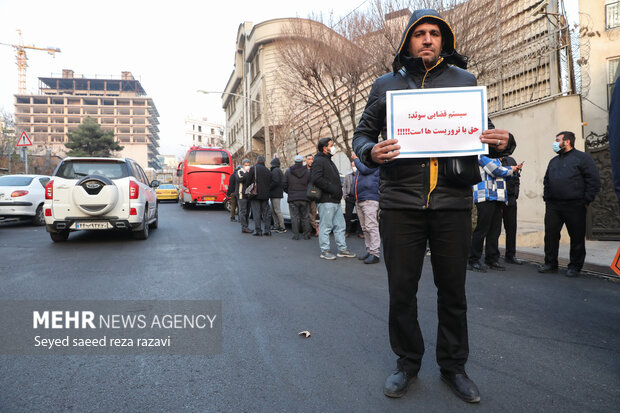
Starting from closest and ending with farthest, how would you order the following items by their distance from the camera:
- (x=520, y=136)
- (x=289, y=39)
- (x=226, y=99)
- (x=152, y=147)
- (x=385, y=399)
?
(x=385, y=399)
(x=520, y=136)
(x=289, y=39)
(x=226, y=99)
(x=152, y=147)

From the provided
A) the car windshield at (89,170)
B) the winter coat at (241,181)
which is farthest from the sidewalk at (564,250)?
the car windshield at (89,170)

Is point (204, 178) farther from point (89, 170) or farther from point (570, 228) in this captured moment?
point (570, 228)

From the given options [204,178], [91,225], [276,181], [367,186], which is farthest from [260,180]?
[204,178]

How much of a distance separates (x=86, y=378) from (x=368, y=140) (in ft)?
7.66

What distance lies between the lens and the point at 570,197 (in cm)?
599

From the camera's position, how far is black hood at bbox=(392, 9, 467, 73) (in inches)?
99.6

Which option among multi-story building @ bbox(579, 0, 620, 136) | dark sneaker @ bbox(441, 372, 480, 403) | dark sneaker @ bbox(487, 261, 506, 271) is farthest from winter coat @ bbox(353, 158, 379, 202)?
multi-story building @ bbox(579, 0, 620, 136)

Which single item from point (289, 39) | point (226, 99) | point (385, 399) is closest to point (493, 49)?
point (289, 39)

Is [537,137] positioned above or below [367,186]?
above

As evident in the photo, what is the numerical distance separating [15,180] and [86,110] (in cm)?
12893

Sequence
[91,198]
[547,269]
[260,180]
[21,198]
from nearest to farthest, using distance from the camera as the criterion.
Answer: [547,269] < [91,198] < [260,180] < [21,198]

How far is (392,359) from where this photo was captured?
119 inches

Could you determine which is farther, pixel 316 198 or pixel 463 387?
pixel 316 198

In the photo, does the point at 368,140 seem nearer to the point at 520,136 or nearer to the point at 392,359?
the point at 392,359
